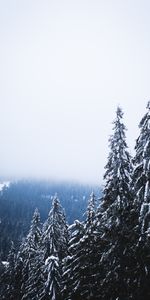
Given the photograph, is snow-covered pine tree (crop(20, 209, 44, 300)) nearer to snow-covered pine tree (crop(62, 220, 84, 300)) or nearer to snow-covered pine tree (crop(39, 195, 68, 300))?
snow-covered pine tree (crop(39, 195, 68, 300))

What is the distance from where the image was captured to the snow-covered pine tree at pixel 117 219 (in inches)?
770

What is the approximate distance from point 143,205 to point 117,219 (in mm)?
2399

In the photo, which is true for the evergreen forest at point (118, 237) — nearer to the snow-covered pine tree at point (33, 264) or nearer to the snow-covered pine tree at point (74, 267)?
the snow-covered pine tree at point (74, 267)

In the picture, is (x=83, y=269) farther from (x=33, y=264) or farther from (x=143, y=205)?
(x=33, y=264)

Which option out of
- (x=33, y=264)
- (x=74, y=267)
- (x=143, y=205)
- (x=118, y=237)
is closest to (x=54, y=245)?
(x=33, y=264)

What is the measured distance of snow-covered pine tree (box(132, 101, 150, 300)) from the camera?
1798 cm

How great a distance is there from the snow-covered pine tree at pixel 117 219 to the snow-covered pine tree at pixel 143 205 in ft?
2.86

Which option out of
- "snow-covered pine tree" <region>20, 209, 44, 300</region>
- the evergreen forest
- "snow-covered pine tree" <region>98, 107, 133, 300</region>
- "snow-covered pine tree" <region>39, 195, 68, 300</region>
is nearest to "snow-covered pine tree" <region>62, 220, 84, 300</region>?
the evergreen forest

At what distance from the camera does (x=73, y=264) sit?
23922 millimetres

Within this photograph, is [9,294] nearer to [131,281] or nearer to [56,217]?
[56,217]

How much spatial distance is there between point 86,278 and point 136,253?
5411 mm

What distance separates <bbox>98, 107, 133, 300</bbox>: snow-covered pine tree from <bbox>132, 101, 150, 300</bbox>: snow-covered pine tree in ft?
2.86

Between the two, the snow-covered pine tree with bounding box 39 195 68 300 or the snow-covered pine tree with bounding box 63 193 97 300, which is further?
the snow-covered pine tree with bounding box 39 195 68 300

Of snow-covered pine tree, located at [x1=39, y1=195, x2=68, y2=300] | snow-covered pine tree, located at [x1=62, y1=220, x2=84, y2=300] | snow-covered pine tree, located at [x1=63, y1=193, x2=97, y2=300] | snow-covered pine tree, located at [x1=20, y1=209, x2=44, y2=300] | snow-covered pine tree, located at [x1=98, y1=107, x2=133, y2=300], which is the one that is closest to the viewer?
snow-covered pine tree, located at [x1=98, y1=107, x2=133, y2=300]
